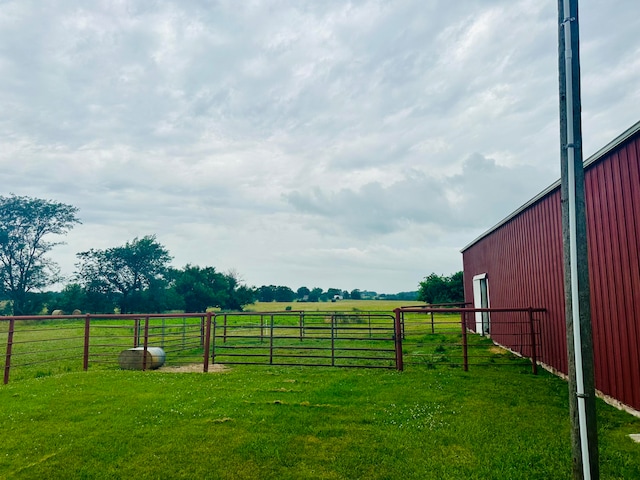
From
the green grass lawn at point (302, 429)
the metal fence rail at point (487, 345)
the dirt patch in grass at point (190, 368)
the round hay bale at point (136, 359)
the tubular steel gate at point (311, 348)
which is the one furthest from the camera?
the round hay bale at point (136, 359)

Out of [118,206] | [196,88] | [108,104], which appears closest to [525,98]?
[196,88]

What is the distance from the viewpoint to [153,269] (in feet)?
130

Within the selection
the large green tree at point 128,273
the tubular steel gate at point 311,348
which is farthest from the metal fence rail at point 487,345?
the large green tree at point 128,273

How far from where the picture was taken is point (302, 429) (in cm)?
445

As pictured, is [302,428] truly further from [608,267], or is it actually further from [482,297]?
[482,297]

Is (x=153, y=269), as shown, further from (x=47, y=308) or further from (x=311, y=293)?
(x=311, y=293)

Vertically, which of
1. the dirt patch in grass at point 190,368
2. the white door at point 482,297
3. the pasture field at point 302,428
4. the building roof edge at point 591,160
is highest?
the building roof edge at point 591,160

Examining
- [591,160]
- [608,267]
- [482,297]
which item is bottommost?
[482,297]

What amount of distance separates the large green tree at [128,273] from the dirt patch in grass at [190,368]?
31891 millimetres

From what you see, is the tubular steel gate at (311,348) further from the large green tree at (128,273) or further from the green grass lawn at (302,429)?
the large green tree at (128,273)

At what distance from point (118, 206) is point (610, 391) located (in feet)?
57.8

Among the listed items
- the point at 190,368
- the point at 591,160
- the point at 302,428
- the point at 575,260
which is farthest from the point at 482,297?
the point at 575,260

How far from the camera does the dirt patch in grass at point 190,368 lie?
826 cm

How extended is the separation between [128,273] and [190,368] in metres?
34.1
